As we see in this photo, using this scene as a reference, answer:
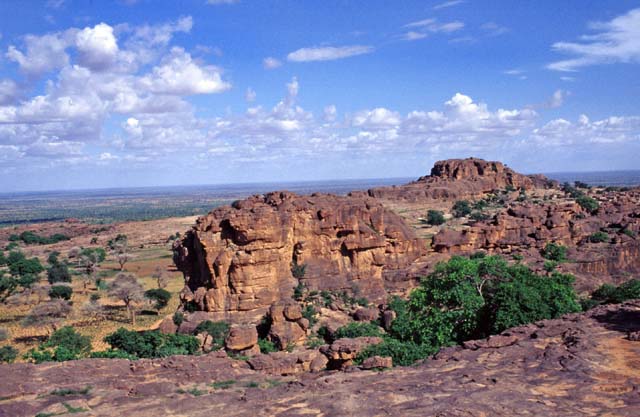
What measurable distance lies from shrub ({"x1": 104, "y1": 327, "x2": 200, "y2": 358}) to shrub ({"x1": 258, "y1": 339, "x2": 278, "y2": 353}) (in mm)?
3251

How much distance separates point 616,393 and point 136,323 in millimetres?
32623

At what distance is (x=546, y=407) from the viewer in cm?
1181

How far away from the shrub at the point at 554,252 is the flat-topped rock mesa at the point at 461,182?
1956 inches

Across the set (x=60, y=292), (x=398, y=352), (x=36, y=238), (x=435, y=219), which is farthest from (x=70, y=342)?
(x=36, y=238)

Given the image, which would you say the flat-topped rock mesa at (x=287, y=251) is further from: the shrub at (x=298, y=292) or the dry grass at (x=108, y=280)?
the dry grass at (x=108, y=280)

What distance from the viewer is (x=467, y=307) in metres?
22.7

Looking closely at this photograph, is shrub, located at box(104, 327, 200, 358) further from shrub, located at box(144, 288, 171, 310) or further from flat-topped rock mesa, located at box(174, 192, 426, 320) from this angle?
shrub, located at box(144, 288, 171, 310)

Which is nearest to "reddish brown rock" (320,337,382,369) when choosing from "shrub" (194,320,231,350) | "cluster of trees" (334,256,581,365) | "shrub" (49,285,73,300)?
"cluster of trees" (334,256,581,365)

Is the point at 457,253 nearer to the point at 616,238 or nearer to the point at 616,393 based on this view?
the point at 616,238

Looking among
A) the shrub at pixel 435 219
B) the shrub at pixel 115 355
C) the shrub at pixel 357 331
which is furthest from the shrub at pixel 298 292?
the shrub at pixel 435 219

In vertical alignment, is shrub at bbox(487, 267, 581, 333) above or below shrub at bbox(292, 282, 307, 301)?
above

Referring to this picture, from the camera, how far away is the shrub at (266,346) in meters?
25.9

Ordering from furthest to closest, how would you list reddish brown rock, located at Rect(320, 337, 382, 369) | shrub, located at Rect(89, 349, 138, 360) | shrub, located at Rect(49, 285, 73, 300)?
shrub, located at Rect(49, 285, 73, 300), shrub, located at Rect(89, 349, 138, 360), reddish brown rock, located at Rect(320, 337, 382, 369)

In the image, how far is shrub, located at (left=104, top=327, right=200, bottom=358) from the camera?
25.1 meters
